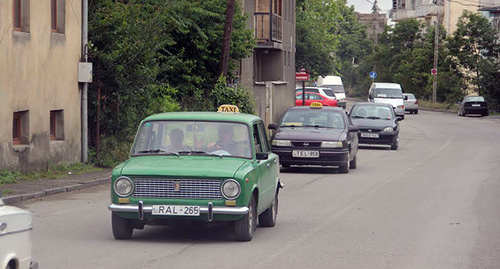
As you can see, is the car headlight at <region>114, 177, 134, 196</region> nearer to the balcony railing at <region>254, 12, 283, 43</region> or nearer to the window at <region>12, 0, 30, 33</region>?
the window at <region>12, 0, 30, 33</region>

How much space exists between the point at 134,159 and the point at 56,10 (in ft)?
36.9

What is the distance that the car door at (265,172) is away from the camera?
11.9 metres

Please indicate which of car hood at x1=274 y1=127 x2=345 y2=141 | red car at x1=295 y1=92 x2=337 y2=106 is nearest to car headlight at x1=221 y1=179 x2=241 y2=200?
car hood at x1=274 y1=127 x2=345 y2=141

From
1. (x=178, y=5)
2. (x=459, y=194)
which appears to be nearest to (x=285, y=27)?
(x=178, y=5)

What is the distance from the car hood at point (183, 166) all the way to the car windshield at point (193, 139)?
155 millimetres

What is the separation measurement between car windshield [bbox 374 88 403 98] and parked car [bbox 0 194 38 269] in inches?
2141

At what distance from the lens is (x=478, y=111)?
220 ft

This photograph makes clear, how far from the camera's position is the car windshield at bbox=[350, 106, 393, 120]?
3294 centimetres

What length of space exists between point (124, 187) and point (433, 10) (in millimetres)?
94596

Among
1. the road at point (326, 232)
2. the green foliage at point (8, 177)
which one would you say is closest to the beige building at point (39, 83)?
the green foliage at point (8, 177)

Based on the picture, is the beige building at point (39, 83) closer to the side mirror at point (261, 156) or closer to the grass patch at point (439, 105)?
the side mirror at point (261, 156)

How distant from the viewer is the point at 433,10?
102 metres

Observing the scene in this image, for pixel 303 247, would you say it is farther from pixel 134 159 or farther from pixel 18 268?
pixel 18 268

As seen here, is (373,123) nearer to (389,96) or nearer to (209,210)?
(209,210)
